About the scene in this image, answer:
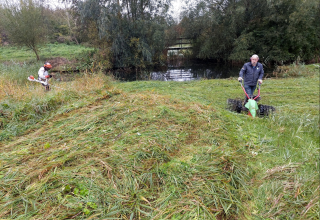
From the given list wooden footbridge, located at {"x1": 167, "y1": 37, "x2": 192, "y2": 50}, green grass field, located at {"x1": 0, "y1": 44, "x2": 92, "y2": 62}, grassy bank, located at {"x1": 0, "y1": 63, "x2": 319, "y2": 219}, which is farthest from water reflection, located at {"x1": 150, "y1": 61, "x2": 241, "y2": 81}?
grassy bank, located at {"x1": 0, "y1": 63, "x2": 319, "y2": 219}

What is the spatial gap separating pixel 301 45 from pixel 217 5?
24.3 feet

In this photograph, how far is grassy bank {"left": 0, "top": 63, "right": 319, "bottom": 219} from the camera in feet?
5.59

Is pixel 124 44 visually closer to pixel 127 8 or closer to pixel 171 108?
pixel 127 8

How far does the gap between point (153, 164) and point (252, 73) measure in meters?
3.75

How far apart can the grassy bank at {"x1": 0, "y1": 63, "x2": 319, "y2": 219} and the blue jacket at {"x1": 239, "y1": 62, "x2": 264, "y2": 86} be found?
1232 millimetres

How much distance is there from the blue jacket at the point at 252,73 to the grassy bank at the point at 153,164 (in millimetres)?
1232

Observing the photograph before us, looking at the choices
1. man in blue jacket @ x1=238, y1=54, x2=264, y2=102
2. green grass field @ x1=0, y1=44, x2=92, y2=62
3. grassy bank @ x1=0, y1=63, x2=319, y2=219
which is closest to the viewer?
grassy bank @ x1=0, y1=63, x2=319, y2=219

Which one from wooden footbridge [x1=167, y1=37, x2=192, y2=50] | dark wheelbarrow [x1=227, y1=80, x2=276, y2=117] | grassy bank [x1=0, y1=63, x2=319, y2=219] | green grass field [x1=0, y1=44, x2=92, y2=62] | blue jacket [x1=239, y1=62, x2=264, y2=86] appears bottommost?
grassy bank [x1=0, y1=63, x2=319, y2=219]

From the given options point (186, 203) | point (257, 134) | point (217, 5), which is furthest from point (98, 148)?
point (217, 5)

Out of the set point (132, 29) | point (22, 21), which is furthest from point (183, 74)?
point (22, 21)

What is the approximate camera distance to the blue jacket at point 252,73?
14.9 ft

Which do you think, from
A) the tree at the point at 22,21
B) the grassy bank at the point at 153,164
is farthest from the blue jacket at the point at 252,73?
the tree at the point at 22,21

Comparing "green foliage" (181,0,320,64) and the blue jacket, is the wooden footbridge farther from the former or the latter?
the blue jacket

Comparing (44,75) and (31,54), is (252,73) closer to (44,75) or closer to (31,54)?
(44,75)
